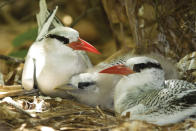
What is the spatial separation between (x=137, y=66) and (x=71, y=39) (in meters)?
0.84

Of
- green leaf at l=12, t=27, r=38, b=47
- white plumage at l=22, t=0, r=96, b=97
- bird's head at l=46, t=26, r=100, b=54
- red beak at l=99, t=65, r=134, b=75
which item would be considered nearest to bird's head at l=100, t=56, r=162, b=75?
red beak at l=99, t=65, r=134, b=75

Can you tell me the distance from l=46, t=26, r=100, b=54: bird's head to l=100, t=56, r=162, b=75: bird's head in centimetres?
45

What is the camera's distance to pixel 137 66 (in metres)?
3.64

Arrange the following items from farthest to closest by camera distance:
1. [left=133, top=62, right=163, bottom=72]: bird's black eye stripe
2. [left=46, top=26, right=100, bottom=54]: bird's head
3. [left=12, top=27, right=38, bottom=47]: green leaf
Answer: [left=12, top=27, right=38, bottom=47]: green leaf < [left=46, top=26, right=100, bottom=54]: bird's head < [left=133, top=62, right=163, bottom=72]: bird's black eye stripe

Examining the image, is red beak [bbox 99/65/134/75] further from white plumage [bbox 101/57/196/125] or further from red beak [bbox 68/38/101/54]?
red beak [bbox 68/38/101/54]

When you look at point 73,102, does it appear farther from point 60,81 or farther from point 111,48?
point 111,48

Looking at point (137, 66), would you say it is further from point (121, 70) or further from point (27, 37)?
point (27, 37)

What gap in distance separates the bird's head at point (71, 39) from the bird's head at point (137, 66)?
1.47ft

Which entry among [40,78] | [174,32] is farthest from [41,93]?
[174,32]

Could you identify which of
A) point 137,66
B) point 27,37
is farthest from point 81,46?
point 27,37

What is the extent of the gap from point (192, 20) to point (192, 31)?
125mm

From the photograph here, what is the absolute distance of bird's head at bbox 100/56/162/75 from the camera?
358cm

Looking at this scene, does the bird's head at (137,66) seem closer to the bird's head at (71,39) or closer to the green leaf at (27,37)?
the bird's head at (71,39)

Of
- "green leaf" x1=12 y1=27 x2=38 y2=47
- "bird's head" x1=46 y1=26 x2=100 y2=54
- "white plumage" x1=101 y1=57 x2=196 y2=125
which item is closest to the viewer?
"white plumage" x1=101 y1=57 x2=196 y2=125
